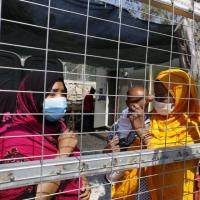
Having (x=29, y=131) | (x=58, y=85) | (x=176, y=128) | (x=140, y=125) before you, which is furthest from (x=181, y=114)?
(x=29, y=131)

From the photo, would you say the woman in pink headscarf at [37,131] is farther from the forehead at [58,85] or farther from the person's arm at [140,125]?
the person's arm at [140,125]

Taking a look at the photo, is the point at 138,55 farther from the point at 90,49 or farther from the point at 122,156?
the point at 122,156

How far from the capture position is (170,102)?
6.49 feet

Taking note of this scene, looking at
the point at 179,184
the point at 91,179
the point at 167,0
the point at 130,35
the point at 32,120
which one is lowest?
the point at 91,179

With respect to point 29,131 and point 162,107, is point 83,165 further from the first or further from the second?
point 162,107

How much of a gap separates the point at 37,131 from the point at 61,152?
0.18 meters

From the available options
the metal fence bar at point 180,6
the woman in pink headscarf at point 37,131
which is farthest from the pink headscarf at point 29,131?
the metal fence bar at point 180,6

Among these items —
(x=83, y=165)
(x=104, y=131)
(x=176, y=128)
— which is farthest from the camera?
(x=176, y=128)

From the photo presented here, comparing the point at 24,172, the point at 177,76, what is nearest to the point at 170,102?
the point at 177,76

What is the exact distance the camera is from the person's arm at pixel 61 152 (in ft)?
4.63

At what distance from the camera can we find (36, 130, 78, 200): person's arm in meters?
1.41

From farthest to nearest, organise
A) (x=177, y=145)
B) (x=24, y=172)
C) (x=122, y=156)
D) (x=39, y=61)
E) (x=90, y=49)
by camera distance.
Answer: (x=90, y=49) → (x=39, y=61) → (x=177, y=145) → (x=122, y=156) → (x=24, y=172)

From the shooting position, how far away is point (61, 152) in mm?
1459

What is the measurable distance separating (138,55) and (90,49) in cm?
73
